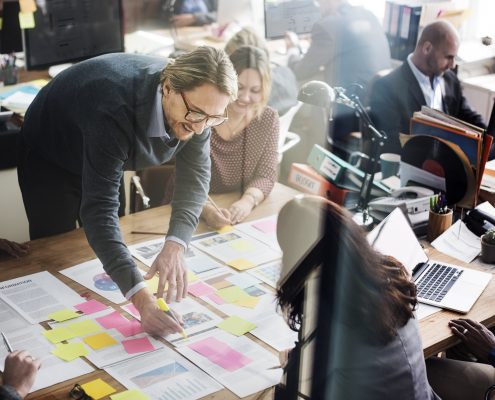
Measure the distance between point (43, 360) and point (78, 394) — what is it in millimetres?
130

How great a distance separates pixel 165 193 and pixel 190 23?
2.28 meters

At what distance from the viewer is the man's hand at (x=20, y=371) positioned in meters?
1.22

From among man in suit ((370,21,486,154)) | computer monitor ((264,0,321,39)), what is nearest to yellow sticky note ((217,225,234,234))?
man in suit ((370,21,486,154))

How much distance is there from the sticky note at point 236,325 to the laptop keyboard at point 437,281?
45cm

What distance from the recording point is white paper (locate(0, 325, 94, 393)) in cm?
129

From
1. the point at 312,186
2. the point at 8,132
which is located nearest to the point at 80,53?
the point at 8,132

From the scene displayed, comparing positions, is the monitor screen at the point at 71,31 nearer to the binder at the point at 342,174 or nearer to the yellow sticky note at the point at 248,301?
the binder at the point at 342,174

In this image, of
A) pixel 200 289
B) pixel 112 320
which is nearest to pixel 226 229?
pixel 200 289

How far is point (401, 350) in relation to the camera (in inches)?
48.3

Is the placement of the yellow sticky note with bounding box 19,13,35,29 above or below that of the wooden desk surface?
above

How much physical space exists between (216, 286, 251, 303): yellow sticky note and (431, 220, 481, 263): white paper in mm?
607

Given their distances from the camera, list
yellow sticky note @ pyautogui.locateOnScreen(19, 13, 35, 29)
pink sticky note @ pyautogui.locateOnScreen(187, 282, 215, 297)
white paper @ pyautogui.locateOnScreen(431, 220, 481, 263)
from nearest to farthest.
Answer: pink sticky note @ pyautogui.locateOnScreen(187, 282, 215, 297) < white paper @ pyautogui.locateOnScreen(431, 220, 481, 263) < yellow sticky note @ pyautogui.locateOnScreen(19, 13, 35, 29)

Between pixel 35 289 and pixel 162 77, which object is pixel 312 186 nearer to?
pixel 162 77

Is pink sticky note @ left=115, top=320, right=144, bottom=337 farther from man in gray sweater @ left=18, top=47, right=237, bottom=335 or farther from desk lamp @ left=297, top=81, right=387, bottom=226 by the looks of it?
desk lamp @ left=297, top=81, right=387, bottom=226
